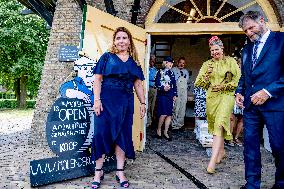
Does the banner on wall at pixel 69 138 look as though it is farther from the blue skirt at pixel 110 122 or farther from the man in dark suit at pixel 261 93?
the man in dark suit at pixel 261 93

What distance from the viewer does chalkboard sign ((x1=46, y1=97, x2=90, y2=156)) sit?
4.01 m

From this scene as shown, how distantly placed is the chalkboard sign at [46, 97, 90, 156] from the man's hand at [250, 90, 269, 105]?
2.10 m

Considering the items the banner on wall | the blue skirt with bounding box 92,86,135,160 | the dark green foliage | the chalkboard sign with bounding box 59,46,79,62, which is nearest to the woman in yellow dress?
the blue skirt with bounding box 92,86,135,160

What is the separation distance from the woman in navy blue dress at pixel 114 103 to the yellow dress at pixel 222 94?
4.26ft

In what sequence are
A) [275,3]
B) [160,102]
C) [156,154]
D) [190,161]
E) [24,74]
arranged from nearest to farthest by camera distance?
[190,161] → [156,154] → [275,3] → [160,102] → [24,74]

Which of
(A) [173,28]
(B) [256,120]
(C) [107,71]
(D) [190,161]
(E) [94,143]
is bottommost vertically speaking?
(D) [190,161]

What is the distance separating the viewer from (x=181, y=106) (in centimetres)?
1003

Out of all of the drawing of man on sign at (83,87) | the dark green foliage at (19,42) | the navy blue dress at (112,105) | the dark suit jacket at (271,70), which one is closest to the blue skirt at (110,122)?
the navy blue dress at (112,105)

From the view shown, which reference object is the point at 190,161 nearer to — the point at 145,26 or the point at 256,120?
the point at 256,120

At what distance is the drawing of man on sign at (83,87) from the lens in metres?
4.48

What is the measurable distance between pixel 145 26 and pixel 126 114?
10.2 ft

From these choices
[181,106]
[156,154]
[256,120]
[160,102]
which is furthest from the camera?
[181,106]

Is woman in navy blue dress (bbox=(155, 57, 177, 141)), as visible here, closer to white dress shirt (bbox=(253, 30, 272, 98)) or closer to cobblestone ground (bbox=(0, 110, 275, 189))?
cobblestone ground (bbox=(0, 110, 275, 189))

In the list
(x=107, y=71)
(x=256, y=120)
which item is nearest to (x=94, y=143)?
(x=107, y=71)
